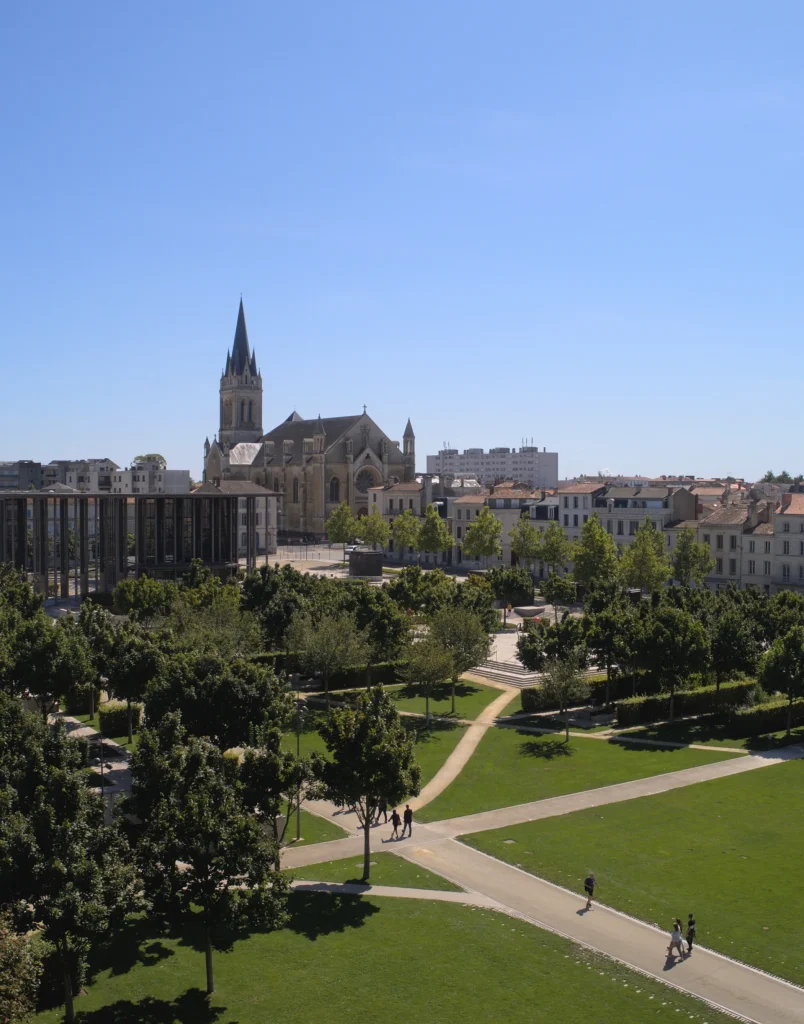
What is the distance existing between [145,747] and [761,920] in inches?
619

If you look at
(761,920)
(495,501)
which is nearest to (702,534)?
(495,501)

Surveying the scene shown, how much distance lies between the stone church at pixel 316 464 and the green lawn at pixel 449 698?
84.1 metres

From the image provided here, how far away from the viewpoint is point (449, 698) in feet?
162

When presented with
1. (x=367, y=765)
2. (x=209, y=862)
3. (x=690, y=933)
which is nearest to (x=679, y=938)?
(x=690, y=933)

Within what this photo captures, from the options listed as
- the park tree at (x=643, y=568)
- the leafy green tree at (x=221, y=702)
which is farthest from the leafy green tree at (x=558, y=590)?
the leafy green tree at (x=221, y=702)

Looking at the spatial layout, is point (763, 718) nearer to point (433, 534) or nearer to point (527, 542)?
point (527, 542)

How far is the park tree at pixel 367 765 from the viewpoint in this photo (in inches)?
1045

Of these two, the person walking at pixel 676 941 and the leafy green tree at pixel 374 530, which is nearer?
the person walking at pixel 676 941

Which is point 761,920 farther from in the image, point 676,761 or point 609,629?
point 609,629

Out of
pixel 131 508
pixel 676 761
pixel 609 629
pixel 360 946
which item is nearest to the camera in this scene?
pixel 360 946

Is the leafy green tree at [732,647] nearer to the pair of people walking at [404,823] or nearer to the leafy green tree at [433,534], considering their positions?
the pair of people walking at [404,823]

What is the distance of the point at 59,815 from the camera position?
779 inches

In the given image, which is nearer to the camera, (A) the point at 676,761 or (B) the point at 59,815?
(B) the point at 59,815

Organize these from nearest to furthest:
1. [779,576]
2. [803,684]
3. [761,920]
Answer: [761,920]
[803,684]
[779,576]
